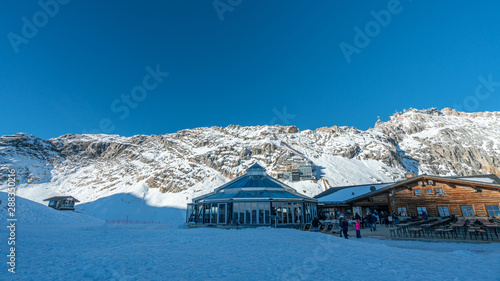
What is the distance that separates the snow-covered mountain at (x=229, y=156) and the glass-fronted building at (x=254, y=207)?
43637 millimetres

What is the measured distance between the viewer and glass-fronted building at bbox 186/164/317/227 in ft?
76.2

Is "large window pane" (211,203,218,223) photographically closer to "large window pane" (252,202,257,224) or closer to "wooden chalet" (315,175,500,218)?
"large window pane" (252,202,257,224)

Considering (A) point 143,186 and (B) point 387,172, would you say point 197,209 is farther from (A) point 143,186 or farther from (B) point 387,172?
(B) point 387,172

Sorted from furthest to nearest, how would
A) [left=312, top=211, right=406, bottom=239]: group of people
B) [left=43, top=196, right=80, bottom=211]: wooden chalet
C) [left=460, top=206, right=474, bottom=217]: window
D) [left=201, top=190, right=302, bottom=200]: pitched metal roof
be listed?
[left=43, top=196, right=80, bottom=211]: wooden chalet → [left=460, top=206, right=474, bottom=217]: window → [left=201, top=190, right=302, bottom=200]: pitched metal roof → [left=312, top=211, right=406, bottom=239]: group of people

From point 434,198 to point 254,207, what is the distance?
20.1 meters

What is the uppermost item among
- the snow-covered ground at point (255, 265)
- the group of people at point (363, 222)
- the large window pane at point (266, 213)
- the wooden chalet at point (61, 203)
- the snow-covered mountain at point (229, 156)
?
the snow-covered mountain at point (229, 156)

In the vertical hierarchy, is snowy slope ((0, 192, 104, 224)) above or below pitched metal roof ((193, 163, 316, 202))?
below

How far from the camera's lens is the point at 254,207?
23.5 m

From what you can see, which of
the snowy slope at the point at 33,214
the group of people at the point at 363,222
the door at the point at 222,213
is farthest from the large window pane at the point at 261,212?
the snowy slope at the point at 33,214

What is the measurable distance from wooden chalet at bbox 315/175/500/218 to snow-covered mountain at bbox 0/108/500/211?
3718cm

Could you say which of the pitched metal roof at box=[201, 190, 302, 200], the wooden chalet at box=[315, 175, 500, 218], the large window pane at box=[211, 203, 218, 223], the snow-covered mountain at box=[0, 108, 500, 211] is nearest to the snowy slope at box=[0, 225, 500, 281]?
the pitched metal roof at box=[201, 190, 302, 200]

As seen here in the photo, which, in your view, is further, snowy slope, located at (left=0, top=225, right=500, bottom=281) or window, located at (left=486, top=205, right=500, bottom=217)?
window, located at (left=486, top=205, right=500, bottom=217)

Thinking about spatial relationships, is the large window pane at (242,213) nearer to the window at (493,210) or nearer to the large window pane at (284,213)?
the large window pane at (284,213)

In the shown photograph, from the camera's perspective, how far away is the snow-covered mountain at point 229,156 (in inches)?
3263
